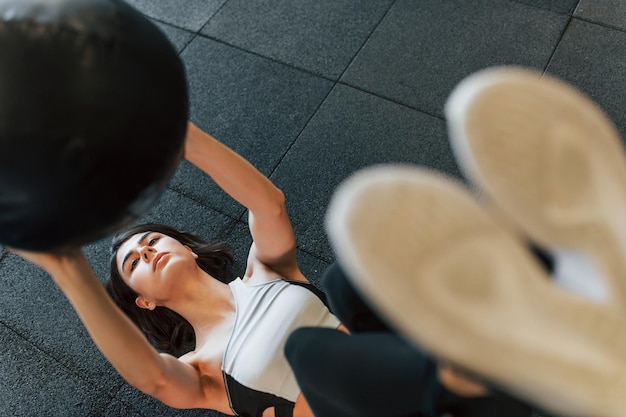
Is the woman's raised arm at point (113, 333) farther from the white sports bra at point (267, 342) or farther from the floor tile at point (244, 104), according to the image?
the floor tile at point (244, 104)

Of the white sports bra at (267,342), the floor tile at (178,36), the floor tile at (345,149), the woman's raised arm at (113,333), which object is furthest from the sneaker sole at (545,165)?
the floor tile at (178,36)

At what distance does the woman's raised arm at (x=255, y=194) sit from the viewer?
1.25m

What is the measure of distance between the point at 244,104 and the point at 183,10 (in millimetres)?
648

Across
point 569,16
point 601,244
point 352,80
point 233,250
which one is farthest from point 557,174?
point 569,16

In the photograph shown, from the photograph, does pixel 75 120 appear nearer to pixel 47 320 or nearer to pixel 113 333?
pixel 113 333

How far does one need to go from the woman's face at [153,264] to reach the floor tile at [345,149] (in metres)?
0.49

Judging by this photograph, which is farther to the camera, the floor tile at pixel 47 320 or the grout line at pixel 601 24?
the grout line at pixel 601 24

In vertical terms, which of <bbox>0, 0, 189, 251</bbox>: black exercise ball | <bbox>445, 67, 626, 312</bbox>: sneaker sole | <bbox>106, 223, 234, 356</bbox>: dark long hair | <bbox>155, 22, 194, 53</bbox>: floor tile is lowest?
<bbox>106, 223, 234, 356</bbox>: dark long hair

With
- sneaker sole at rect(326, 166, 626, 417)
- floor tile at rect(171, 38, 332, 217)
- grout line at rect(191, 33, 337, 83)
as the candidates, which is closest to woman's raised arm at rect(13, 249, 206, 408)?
sneaker sole at rect(326, 166, 626, 417)

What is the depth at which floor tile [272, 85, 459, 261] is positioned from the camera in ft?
6.42

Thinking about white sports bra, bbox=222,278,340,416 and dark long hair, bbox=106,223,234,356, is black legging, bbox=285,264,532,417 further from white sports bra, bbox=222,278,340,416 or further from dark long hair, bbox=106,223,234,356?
dark long hair, bbox=106,223,234,356

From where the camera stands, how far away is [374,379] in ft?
2.88

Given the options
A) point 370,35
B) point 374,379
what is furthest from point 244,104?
point 374,379

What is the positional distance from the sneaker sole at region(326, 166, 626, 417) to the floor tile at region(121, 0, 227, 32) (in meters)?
2.17
